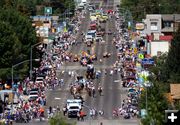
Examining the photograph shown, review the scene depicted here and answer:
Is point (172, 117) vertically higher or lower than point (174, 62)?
lower

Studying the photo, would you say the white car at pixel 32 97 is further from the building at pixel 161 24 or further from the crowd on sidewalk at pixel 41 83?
the building at pixel 161 24

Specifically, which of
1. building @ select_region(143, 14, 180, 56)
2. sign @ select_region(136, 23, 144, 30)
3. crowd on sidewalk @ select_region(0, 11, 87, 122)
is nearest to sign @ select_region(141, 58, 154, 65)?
crowd on sidewalk @ select_region(0, 11, 87, 122)

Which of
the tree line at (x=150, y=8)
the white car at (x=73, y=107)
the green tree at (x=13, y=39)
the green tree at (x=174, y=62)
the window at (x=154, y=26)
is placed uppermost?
the tree line at (x=150, y=8)

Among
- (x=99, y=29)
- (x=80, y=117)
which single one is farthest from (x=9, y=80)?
(x=99, y=29)

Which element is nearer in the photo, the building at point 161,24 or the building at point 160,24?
the building at point 161,24

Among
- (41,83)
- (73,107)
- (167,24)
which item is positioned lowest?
(73,107)

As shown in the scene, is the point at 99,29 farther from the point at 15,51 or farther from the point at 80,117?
the point at 80,117

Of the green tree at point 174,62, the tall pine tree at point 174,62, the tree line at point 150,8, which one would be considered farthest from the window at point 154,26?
the tall pine tree at point 174,62

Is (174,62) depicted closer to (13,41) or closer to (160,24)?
(13,41)

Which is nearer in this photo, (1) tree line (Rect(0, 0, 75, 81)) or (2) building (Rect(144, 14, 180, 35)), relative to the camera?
(1) tree line (Rect(0, 0, 75, 81))

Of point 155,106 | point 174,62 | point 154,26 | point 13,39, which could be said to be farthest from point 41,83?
point 154,26

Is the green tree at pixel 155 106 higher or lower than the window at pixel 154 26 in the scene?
lower

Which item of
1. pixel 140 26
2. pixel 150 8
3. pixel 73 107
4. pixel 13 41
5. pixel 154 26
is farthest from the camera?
pixel 150 8

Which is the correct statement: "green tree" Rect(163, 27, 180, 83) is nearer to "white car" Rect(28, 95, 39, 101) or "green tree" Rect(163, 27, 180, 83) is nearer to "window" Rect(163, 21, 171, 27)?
"white car" Rect(28, 95, 39, 101)
